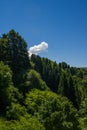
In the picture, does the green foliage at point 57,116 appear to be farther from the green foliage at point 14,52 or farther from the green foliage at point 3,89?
the green foliage at point 14,52

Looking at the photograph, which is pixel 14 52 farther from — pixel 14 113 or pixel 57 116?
pixel 57 116

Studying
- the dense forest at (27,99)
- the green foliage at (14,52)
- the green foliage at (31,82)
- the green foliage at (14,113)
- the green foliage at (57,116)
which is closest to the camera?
the dense forest at (27,99)

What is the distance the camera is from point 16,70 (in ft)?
211

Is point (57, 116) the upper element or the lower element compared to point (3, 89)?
lower

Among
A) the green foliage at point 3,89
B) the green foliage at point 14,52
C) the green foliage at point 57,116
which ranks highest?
the green foliage at point 14,52

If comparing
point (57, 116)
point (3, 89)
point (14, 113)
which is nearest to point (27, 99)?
point (3, 89)

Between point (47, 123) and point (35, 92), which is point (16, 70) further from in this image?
point (47, 123)

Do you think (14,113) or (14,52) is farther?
(14,52)

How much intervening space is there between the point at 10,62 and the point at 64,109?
84.9 ft

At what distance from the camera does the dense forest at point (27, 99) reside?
128 ft

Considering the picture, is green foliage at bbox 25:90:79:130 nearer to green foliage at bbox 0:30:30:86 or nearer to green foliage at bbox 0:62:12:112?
green foliage at bbox 0:62:12:112

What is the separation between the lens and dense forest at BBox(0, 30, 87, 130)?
39.2 metres

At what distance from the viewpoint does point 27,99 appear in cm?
5228

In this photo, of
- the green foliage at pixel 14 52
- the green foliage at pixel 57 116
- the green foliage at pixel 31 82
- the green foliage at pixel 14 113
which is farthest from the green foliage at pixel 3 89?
the green foliage at pixel 14 52
